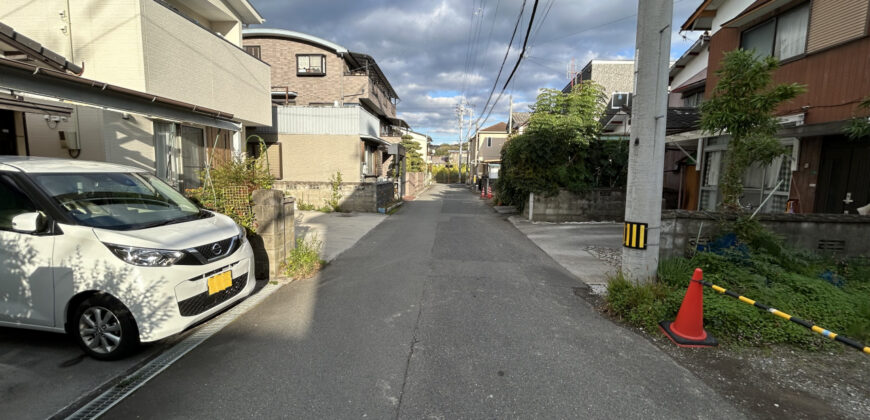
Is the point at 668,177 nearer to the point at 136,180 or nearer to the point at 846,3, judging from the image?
the point at 846,3

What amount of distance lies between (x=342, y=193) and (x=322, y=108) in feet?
12.1

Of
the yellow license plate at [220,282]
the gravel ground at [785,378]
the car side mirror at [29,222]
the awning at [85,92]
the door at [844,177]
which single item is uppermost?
the awning at [85,92]

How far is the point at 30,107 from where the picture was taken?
459 centimetres

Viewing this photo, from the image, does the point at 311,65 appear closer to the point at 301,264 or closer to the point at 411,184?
the point at 411,184

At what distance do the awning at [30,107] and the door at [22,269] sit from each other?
6.15ft

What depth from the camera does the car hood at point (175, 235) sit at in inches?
122

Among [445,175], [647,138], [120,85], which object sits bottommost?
[445,175]

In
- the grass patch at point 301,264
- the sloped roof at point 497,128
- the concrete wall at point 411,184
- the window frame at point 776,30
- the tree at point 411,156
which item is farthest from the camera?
the sloped roof at point 497,128

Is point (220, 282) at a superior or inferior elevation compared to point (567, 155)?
inferior

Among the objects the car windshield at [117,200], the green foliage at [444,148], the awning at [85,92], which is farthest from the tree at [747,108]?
the green foliage at [444,148]

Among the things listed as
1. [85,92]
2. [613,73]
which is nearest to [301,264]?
[85,92]

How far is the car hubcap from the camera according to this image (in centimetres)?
316

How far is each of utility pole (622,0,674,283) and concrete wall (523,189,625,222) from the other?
7.45 meters

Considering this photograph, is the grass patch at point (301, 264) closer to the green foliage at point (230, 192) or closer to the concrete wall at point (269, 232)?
the concrete wall at point (269, 232)
